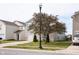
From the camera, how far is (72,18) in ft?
38.1

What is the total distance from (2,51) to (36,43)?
1046mm

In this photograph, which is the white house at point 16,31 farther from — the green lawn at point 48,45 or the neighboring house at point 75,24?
the neighboring house at point 75,24

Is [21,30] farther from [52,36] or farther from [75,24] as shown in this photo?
[75,24]

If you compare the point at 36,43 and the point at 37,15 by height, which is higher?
the point at 37,15

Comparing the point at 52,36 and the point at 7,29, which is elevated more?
the point at 7,29

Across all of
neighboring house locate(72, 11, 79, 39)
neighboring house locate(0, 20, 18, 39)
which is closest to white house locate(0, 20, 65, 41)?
neighboring house locate(0, 20, 18, 39)

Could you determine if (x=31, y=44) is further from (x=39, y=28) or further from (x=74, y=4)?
(x=74, y=4)

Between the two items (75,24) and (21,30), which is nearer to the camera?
(75,24)

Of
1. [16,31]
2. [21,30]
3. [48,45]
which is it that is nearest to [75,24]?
[48,45]

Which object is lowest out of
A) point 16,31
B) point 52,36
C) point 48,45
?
point 48,45

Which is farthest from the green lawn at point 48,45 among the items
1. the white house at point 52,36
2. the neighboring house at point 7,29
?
the neighboring house at point 7,29
